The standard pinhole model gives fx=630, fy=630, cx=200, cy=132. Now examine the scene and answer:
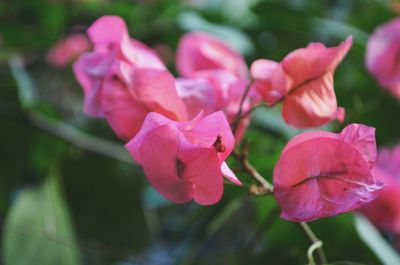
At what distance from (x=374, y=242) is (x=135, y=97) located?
187 millimetres

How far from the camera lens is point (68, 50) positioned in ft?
3.26

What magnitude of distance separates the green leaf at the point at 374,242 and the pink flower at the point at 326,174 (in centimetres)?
14

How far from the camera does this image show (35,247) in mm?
552

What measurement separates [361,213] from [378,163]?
0.04 meters

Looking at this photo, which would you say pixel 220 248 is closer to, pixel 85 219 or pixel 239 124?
pixel 85 219

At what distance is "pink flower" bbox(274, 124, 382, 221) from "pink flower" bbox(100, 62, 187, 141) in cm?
6

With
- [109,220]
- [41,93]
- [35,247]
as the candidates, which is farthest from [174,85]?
[41,93]

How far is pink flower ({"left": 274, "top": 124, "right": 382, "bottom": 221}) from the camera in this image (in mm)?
254

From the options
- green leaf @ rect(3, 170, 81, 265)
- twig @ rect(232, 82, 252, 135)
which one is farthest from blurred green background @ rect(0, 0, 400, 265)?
twig @ rect(232, 82, 252, 135)

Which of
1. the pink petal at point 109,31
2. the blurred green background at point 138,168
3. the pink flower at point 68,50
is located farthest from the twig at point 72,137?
the pink flower at point 68,50

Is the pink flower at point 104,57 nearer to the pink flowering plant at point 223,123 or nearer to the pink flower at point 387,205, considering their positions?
the pink flowering plant at point 223,123

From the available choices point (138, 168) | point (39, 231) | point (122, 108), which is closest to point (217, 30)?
point (138, 168)

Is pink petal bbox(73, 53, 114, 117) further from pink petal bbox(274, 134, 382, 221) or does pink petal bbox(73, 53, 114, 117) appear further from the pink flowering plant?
pink petal bbox(274, 134, 382, 221)

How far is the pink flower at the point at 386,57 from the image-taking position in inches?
17.2
